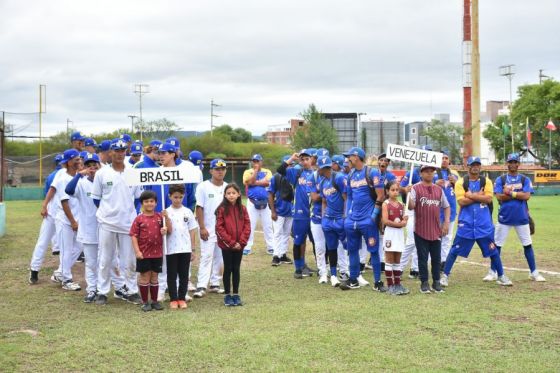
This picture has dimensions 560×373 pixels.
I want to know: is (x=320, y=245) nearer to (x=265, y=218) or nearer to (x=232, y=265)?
(x=232, y=265)

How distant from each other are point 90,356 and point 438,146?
6013 centimetres

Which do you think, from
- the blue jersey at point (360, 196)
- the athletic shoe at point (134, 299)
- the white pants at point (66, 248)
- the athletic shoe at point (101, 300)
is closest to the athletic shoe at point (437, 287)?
the blue jersey at point (360, 196)

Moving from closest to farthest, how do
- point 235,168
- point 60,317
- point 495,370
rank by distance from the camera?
point 495,370 → point 60,317 → point 235,168

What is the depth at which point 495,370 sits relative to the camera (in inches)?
205

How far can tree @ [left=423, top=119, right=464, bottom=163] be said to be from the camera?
201 ft

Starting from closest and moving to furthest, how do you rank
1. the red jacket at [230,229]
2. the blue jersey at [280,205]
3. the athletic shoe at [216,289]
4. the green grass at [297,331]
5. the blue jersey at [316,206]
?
the green grass at [297,331], the red jacket at [230,229], the athletic shoe at [216,289], the blue jersey at [316,206], the blue jersey at [280,205]

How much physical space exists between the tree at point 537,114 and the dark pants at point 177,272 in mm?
57029

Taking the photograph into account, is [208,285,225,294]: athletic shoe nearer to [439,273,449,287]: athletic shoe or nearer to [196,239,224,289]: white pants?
[196,239,224,289]: white pants

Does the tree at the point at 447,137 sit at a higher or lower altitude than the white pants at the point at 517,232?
higher

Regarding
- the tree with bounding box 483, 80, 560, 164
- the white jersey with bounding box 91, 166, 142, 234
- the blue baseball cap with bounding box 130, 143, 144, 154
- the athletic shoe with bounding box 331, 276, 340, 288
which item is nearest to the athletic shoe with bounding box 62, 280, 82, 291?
the white jersey with bounding box 91, 166, 142, 234

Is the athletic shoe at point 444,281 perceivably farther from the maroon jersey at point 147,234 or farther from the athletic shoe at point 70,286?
the athletic shoe at point 70,286

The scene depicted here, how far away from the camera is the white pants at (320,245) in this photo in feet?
31.7

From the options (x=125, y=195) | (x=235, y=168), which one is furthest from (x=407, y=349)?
(x=235, y=168)

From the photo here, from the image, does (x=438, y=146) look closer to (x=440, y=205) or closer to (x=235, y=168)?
(x=235, y=168)
